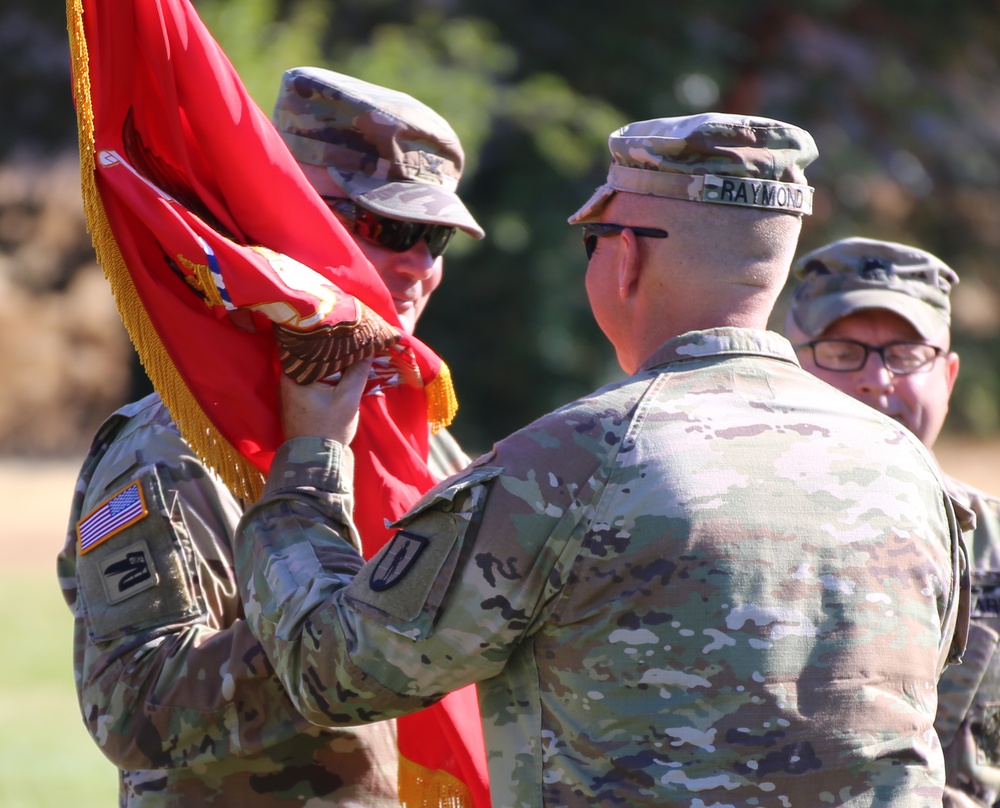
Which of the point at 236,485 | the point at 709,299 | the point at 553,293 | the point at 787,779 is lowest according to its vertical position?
the point at 553,293

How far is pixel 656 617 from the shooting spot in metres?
2.21

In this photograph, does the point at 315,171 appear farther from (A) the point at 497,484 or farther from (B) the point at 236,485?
(A) the point at 497,484

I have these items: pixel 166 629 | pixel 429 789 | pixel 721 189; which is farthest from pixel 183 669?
pixel 721 189

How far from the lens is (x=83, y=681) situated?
9.37ft

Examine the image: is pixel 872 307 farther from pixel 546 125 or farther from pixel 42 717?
pixel 546 125

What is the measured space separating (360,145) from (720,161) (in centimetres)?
107

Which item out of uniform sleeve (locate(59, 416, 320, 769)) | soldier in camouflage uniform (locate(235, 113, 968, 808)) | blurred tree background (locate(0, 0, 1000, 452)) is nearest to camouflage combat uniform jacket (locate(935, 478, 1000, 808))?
soldier in camouflage uniform (locate(235, 113, 968, 808))

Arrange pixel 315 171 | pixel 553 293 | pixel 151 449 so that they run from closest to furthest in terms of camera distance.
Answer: pixel 151 449
pixel 315 171
pixel 553 293

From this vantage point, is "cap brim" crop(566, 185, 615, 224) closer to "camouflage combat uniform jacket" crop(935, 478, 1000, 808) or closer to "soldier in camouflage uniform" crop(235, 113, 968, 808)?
"soldier in camouflage uniform" crop(235, 113, 968, 808)

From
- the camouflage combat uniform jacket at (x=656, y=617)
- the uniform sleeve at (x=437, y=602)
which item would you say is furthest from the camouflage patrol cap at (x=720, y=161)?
the uniform sleeve at (x=437, y=602)

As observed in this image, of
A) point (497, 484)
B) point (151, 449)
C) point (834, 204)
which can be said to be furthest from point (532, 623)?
point (834, 204)

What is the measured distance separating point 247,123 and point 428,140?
1.96 ft

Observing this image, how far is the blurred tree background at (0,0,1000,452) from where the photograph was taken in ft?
52.3

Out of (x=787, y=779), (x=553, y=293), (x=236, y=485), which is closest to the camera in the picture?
(x=787, y=779)
